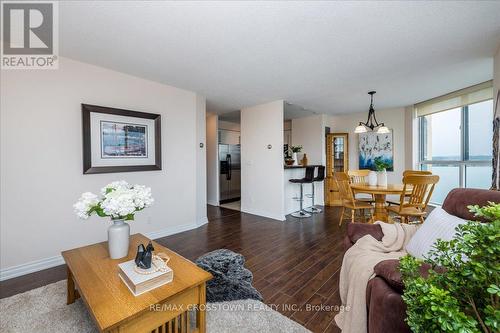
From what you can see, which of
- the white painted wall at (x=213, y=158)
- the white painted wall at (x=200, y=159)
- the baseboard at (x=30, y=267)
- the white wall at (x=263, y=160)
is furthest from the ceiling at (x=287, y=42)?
the baseboard at (x=30, y=267)

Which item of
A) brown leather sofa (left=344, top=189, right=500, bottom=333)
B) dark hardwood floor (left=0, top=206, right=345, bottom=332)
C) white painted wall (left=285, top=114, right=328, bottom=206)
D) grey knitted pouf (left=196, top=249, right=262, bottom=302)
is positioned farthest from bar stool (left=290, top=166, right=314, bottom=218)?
brown leather sofa (left=344, top=189, right=500, bottom=333)

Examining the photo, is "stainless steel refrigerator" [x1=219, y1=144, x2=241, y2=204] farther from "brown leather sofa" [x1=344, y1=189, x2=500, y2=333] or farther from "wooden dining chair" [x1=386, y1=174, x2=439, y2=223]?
"brown leather sofa" [x1=344, y1=189, x2=500, y2=333]

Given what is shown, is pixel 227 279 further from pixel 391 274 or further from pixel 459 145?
pixel 459 145

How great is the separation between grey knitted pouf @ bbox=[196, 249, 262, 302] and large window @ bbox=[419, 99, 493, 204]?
14.6 ft

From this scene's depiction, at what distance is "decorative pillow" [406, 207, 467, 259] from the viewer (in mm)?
1398

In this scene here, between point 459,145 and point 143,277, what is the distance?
5601 millimetres

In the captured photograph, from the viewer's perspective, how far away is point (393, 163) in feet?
17.5

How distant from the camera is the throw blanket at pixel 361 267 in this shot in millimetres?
1274

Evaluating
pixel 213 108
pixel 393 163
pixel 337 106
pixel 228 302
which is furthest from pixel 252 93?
pixel 393 163

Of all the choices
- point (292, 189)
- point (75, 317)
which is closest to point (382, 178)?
point (292, 189)

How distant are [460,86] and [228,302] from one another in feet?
16.1

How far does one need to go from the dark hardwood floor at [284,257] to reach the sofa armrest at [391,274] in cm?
72

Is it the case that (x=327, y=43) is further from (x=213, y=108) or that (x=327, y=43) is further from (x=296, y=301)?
(x=213, y=108)

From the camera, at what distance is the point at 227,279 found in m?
1.98
